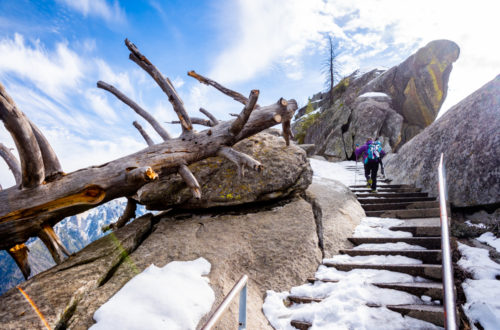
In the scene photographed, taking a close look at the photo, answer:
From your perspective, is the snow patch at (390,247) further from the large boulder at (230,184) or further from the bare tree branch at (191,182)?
the bare tree branch at (191,182)

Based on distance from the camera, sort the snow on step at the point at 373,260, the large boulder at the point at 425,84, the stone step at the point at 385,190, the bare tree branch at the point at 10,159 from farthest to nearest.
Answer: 1. the large boulder at the point at 425,84
2. the stone step at the point at 385,190
3. the bare tree branch at the point at 10,159
4. the snow on step at the point at 373,260

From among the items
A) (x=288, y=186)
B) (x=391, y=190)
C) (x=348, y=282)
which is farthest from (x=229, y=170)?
(x=391, y=190)

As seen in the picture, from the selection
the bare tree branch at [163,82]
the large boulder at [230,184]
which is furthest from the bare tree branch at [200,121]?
the bare tree branch at [163,82]

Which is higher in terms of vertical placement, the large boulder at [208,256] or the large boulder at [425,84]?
the large boulder at [425,84]

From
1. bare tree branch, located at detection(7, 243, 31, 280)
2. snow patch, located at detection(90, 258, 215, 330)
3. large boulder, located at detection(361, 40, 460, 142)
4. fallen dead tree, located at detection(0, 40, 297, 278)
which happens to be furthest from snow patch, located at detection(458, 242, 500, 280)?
large boulder, located at detection(361, 40, 460, 142)

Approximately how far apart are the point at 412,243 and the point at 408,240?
0.08 meters

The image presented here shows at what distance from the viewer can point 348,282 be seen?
341cm

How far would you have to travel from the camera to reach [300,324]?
287 centimetres

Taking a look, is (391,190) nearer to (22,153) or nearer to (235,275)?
(235,275)

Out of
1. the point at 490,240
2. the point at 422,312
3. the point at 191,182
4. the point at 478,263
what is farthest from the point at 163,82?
the point at 490,240

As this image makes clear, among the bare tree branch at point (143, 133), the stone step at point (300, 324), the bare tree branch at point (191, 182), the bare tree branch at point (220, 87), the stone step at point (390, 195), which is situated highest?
the bare tree branch at point (220, 87)

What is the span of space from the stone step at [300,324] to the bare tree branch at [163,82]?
4.13 m

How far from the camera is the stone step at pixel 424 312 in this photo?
8.29ft

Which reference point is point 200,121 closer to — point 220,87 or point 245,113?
point 220,87
